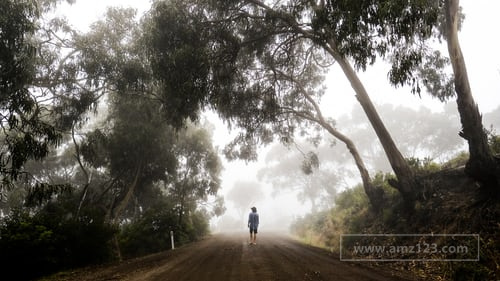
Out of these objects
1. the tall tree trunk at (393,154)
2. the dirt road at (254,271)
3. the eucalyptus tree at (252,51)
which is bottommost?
the dirt road at (254,271)

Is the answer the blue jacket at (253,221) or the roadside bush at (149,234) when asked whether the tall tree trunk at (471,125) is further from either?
the roadside bush at (149,234)

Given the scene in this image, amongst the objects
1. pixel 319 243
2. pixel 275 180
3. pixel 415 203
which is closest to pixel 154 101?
pixel 319 243

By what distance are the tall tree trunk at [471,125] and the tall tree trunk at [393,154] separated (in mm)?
2196

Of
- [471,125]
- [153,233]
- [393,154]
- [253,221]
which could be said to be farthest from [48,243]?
[471,125]

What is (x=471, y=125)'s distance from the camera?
8.38m

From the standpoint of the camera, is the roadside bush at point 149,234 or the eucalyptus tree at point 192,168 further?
the eucalyptus tree at point 192,168

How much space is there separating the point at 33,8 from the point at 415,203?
1635 cm

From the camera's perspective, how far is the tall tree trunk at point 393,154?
1053 cm

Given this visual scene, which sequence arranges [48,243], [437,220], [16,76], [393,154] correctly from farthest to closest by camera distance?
[16,76] → [393,154] → [437,220] → [48,243]

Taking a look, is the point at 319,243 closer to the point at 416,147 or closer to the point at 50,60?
the point at 50,60

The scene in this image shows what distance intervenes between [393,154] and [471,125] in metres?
3.03

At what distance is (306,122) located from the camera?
63.6 feet

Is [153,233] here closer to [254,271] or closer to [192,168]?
[192,168]

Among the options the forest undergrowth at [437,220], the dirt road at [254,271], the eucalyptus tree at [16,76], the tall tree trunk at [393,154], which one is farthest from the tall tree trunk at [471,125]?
the eucalyptus tree at [16,76]
